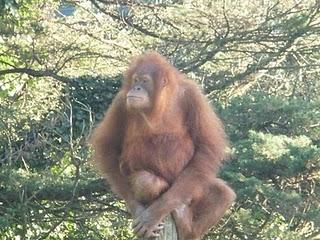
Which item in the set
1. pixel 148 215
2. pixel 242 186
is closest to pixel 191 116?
pixel 148 215

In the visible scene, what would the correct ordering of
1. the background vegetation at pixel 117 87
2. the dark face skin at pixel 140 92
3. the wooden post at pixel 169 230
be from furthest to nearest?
the background vegetation at pixel 117 87
the dark face skin at pixel 140 92
the wooden post at pixel 169 230

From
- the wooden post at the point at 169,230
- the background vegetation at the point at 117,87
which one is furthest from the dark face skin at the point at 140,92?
the background vegetation at the point at 117,87

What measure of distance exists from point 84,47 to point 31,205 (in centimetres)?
180

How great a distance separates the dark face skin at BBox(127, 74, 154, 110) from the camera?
4664 millimetres

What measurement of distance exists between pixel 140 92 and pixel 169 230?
76 cm

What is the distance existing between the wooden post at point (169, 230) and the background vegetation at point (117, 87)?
12.3 ft

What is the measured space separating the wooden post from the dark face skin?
2.00 ft

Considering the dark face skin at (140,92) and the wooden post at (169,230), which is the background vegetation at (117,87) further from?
the wooden post at (169,230)

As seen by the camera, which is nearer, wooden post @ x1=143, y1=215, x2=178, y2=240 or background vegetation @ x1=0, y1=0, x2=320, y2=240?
wooden post @ x1=143, y1=215, x2=178, y2=240

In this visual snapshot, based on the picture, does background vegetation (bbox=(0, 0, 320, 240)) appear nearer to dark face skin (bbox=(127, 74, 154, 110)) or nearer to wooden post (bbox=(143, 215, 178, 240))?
dark face skin (bbox=(127, 74, 154, 110))

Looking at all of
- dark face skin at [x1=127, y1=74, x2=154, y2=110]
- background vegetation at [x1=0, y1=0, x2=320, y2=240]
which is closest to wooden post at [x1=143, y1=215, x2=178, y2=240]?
dark face skin at [x1=127, y1=74, x2=154, y2=110]

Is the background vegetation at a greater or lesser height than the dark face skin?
lesser

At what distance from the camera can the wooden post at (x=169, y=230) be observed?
4375 millimetres

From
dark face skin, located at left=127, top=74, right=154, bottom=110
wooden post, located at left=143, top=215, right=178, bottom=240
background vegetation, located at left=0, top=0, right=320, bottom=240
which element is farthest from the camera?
background vegetation, located at left=0, top=0, right=320, bottom=240
